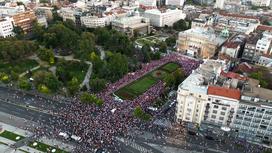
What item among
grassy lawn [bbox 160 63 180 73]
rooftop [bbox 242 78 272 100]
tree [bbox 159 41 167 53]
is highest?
rooftop [bbox 242 78 272 100]

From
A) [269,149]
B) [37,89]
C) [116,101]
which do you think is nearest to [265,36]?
[269,149]

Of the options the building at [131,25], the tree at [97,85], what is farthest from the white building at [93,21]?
the tree at [97,85]

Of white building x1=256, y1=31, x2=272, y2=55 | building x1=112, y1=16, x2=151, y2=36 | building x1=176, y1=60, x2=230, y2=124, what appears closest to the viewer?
building x1=176, y1=60, x2=230, y2=124

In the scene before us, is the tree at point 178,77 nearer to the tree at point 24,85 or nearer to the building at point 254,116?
the building at point 254,116

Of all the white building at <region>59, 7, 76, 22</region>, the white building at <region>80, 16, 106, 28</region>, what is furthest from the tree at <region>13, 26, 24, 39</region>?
the white building at <region>80, 16, 106, 28</region>

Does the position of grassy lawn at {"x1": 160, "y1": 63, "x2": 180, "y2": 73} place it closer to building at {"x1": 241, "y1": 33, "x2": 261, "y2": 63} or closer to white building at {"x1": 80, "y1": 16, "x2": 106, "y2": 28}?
building at {"x1": 241, "y1": 33, "x2": 261, "y2": 63}

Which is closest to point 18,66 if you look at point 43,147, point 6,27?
point 6,27

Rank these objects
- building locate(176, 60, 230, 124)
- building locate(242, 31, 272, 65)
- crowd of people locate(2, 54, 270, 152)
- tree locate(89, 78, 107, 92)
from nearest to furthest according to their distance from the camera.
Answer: crowd of people locate(2, 54, 270, 152), building locate(176, 60, 230, 124), tree locate(89, 78, 107, 92), building locate(242, 31, 272, 65)
